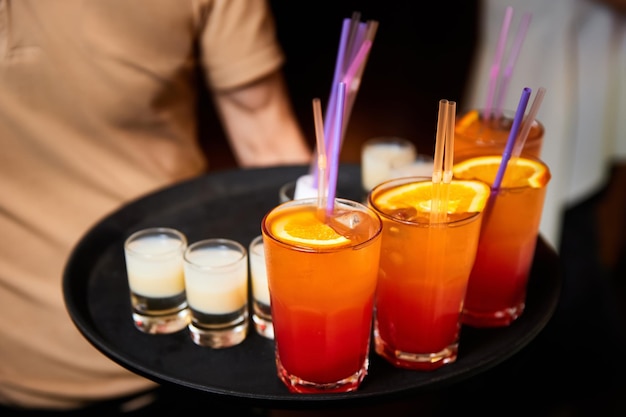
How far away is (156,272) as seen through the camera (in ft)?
3.23

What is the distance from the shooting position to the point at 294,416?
1.52 meters

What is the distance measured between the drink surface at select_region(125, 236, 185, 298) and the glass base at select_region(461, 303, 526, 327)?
1.29ft

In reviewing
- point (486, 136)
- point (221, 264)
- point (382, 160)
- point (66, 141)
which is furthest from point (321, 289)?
point (66, 141)

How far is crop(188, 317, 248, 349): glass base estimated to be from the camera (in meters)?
0.96

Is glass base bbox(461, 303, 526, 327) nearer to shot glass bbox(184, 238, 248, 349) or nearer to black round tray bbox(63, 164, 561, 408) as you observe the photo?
black round tray bbox(63, 164, 561, 408)

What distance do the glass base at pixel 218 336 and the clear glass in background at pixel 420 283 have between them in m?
0.19

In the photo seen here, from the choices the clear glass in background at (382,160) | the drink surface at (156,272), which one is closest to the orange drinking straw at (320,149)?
the drink surface at (156,272)

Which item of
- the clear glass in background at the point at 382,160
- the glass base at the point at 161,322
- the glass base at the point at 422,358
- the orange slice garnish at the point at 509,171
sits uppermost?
the orange slice garnish at the point at 509,171

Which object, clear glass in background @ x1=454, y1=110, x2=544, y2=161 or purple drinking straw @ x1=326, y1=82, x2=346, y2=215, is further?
clear glass in background @ x1=454, y1=110, x2=544, y2=161

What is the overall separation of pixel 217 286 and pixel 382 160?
1.49 feet

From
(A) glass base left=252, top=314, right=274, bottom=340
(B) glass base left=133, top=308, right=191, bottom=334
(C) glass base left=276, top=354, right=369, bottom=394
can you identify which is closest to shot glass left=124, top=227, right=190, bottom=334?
(B) glass base left=133, top=308, right=191, bottom=334

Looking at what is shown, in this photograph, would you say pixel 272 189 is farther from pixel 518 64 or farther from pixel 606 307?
pixel 606 307

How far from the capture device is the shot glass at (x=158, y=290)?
0.99 metres

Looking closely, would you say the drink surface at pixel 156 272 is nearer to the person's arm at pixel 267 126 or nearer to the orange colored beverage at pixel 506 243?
the orange colored beverage at pixel 506 243
